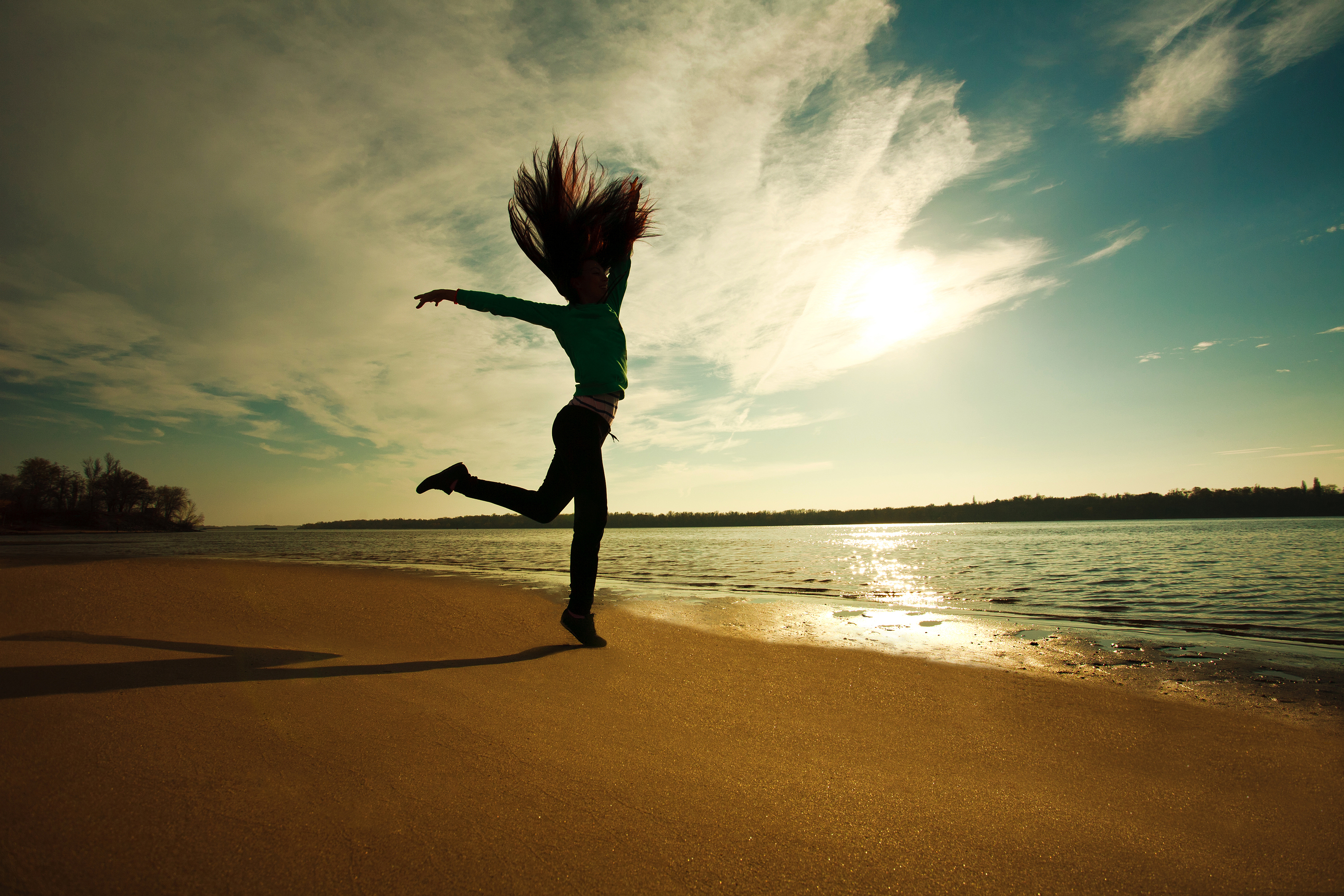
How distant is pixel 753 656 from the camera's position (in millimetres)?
2959

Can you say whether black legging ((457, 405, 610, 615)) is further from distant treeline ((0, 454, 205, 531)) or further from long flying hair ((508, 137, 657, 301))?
distant treeline ((0, 454, 205, 531))

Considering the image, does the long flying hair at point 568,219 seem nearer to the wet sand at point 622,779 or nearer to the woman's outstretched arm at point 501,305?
the woman's outstretched arm at point 501,305

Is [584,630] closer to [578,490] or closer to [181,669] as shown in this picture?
[578,490]

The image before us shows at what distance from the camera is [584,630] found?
3.23 meters

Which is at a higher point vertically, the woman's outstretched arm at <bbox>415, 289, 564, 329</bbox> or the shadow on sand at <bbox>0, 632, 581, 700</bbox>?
the woman's outstretched arm at <bbox>415, 289, 564, 329</bbox>

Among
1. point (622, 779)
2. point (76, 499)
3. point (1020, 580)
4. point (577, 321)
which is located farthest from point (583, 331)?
point (76, 499)

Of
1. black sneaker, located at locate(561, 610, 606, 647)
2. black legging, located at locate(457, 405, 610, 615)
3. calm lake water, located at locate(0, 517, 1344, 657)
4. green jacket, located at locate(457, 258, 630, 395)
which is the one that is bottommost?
calm lake water, located at locate(0, 517, 1344, 657)

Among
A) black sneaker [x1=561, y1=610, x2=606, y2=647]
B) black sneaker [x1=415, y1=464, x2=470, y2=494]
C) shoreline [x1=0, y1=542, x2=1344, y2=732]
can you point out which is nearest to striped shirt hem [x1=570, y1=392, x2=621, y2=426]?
black sneaker [x1=415, y1=464, x2=470, y2=494]

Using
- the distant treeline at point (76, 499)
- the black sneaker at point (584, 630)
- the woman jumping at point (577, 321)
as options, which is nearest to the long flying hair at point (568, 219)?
the woman jumping at point (577, 321)

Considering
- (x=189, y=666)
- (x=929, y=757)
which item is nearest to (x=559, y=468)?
(x=189, y=666)

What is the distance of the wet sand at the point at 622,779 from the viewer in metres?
1.04

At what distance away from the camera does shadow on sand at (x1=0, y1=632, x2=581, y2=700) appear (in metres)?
1.86

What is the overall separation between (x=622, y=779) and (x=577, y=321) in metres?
2.80

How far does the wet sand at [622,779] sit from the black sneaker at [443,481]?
1123 millimetres
